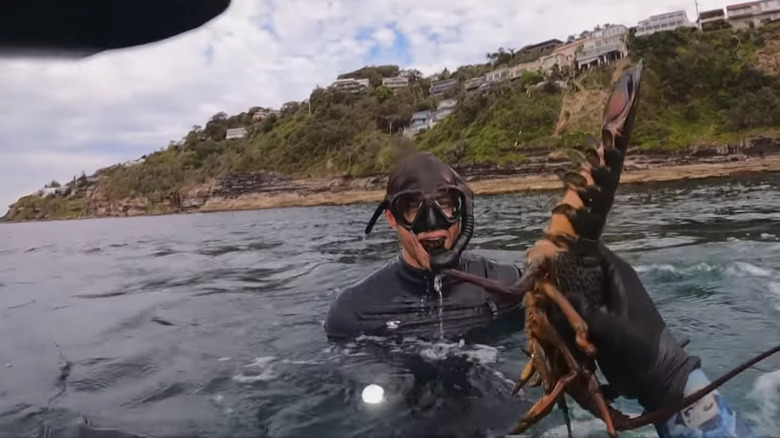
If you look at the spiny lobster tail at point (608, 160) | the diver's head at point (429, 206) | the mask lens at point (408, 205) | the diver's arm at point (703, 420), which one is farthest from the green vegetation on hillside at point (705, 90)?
the spiny lobster tail at point (608, 160)

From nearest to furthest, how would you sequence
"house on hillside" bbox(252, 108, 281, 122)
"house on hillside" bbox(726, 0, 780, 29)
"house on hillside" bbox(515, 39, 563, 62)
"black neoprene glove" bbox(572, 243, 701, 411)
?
"black neoprene glove" bbox(572, 243, 701, 411) < "house on hillside" bbox(726, 0, 780, 29) < "house on hillside" bbox(515, 39, 563, 62) < "house on hillside" bbox(252, 108, 281, 122)

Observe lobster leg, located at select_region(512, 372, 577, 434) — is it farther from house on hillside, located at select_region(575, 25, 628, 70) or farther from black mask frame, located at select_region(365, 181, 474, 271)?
house on hillside, located at select_region(575, 25, 628, 70)

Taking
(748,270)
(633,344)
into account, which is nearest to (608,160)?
(633,344)

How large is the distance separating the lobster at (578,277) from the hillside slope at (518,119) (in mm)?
27829

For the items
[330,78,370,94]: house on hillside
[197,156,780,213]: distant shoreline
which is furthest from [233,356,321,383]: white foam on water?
[330,78,370,94]: house on hillside

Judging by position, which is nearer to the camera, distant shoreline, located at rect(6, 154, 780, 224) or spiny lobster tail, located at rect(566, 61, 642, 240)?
spiny lobster tail, located at rect(566, 61, 642, 240)

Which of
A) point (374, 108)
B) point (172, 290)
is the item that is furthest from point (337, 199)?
point (172, 290)

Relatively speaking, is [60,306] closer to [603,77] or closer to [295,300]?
[295,300]

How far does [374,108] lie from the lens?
328ft

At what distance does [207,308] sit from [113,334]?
1378 mm

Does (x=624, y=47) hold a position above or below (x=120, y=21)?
above

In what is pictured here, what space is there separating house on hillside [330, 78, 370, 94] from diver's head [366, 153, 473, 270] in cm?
11424

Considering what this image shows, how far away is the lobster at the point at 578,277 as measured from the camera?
2.12 meters

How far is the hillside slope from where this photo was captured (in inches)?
2122
